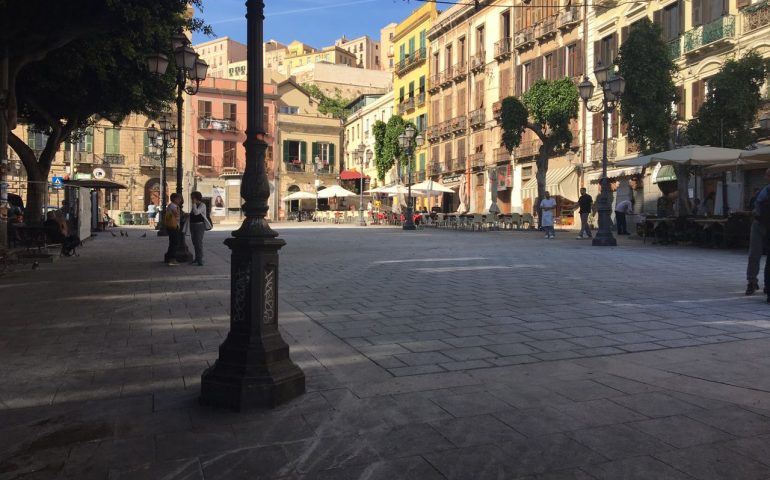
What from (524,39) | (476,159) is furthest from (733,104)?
(476,159)

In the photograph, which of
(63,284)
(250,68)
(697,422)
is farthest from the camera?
(63,284)

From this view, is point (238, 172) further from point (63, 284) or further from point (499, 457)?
point (499, 457)

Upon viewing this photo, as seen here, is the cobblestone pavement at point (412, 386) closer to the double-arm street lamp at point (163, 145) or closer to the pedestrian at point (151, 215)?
the double-arm street lamp at point (163, 145)

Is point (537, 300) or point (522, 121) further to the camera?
point (522, 121)

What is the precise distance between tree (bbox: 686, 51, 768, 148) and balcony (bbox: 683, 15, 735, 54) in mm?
3668

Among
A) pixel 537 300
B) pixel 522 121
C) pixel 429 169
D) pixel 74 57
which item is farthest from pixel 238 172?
pixel 537 300

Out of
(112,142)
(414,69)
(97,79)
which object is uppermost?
(414,69)

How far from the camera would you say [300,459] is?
2797mm

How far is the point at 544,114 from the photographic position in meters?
27.5

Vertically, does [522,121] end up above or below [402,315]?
above

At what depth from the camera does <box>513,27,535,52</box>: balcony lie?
1371 inches

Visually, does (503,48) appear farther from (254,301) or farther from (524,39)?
(254,301)

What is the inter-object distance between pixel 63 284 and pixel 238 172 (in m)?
42.4

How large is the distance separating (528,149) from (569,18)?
726 centimetres
